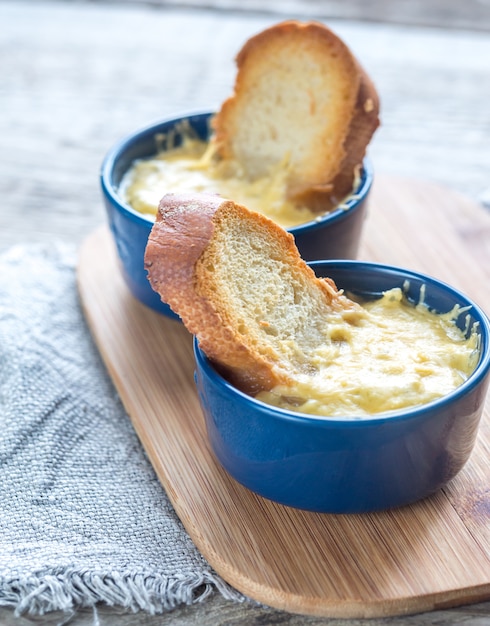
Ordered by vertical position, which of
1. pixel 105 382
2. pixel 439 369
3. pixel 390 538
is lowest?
pixel 105 382

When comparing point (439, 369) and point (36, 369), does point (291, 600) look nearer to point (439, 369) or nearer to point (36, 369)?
point (439, 369)

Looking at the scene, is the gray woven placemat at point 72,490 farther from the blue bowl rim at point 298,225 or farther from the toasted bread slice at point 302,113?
the toasted bread slice at point 302,113

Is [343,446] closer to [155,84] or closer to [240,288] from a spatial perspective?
[240,288]

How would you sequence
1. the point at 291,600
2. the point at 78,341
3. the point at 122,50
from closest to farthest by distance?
the point at 291,600, the point at 78,341, the point at 122,50

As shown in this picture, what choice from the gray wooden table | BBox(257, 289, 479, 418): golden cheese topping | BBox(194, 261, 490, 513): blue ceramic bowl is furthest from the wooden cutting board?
the gray wooden table

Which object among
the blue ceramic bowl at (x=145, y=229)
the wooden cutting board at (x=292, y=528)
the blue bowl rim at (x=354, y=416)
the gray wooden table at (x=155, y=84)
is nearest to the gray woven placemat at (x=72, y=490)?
the wooden cutting board at (x=292, y=528)

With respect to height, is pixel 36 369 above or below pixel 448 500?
below

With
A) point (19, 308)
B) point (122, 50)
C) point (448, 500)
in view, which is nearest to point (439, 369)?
point (448, 500)
